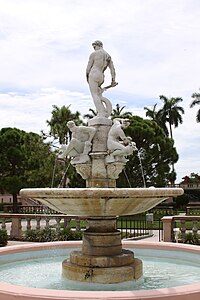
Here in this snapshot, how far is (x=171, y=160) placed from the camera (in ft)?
123

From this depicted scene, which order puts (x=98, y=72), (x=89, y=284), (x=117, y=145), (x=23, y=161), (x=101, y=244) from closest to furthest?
(x=89, y=284)
(x=101, y=244)
(x=117, y=145)
(x=98, y=72)
(x=23, y=161)

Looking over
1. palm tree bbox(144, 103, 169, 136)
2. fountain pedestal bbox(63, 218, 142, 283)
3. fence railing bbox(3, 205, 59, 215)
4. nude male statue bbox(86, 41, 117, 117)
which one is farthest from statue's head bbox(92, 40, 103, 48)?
palm tree bbox(144, 103, 169, 136)

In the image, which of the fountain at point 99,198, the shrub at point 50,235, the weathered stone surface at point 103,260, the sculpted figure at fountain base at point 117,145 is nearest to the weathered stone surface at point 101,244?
the fountain at point 99,198

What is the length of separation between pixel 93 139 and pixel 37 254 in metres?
2.52

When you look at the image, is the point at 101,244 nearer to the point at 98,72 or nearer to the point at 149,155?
the point at 98,72

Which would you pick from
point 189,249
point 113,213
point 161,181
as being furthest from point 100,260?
point 161,181

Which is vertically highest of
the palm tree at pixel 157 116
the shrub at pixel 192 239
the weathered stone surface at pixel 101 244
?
the palm tree at pixel 157 116

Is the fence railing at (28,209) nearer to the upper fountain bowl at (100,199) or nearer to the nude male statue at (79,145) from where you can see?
the nude male statue at (79,145)

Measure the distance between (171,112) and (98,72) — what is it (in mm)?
54984

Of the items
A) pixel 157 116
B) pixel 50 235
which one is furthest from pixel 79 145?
pixel 157 116

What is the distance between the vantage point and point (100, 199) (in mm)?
6332

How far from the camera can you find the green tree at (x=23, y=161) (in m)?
36.8

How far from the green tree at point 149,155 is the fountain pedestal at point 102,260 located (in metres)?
26.4

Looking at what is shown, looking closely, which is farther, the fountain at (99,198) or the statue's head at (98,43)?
the statue's head at (98,43)
